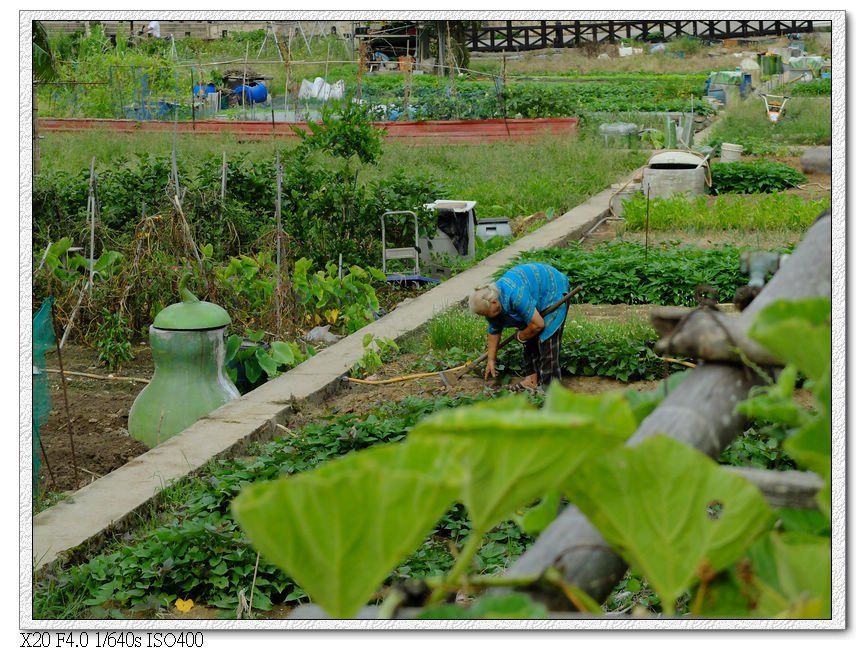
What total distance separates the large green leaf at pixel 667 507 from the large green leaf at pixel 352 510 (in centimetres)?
22

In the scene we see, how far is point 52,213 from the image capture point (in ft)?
33.0

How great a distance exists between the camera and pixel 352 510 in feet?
3.10

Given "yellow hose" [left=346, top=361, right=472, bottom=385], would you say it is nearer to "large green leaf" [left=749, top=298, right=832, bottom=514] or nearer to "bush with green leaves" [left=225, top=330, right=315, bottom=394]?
"bush with green leaves" [left=225, top=330, right=315, bottom=394]

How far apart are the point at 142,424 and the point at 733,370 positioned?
5494 mm

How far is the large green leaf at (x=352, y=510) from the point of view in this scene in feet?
3.03

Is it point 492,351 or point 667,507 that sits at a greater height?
point 667,507

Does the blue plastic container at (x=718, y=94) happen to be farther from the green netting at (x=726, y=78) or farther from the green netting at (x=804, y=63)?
the green netting at (x=804, y=63)

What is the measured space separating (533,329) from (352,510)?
19.0 ft

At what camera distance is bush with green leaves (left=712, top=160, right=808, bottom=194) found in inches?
606

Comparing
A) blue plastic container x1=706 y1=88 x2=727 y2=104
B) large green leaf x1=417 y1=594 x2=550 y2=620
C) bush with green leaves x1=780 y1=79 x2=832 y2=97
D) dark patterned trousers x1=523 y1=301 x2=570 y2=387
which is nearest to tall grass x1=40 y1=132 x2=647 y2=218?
dark patterned trousers x1=523 y1=301 x2=570 y2=387

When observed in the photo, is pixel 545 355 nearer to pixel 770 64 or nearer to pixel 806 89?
pixel 806 89

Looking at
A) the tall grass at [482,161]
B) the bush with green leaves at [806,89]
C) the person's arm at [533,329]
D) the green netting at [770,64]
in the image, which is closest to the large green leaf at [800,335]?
the person's arm at [533,329]

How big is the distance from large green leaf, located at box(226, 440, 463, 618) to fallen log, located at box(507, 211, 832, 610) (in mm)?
221

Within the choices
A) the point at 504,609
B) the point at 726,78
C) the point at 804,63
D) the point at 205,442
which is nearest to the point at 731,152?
the point at 804,63
